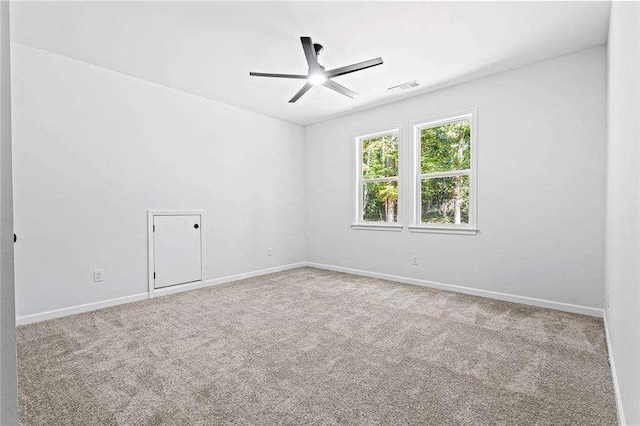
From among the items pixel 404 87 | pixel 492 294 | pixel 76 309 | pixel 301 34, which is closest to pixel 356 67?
pixel 301 34

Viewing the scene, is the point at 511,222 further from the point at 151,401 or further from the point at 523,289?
the point at 151,401

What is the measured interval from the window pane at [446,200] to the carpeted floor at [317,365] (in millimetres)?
1186

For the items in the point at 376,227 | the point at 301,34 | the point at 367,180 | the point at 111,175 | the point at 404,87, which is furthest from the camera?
the point at 367,180

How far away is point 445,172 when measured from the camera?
4219mm

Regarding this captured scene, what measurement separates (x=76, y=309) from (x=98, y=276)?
37cm

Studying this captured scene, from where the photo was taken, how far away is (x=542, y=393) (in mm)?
1846

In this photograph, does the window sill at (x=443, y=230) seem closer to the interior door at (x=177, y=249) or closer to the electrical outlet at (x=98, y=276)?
the interior door at (x=177, y=249)

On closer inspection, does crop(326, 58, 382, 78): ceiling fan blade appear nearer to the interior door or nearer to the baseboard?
the interior door

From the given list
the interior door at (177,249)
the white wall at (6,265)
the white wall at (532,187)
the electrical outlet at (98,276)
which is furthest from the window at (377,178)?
the white wall at (6,265)

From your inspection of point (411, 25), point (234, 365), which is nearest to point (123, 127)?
point (234, 365)

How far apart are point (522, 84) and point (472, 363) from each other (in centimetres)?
307

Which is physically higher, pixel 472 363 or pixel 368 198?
pixel 368 198

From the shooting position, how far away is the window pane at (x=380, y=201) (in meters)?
4.84

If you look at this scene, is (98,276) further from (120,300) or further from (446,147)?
(446,147)
